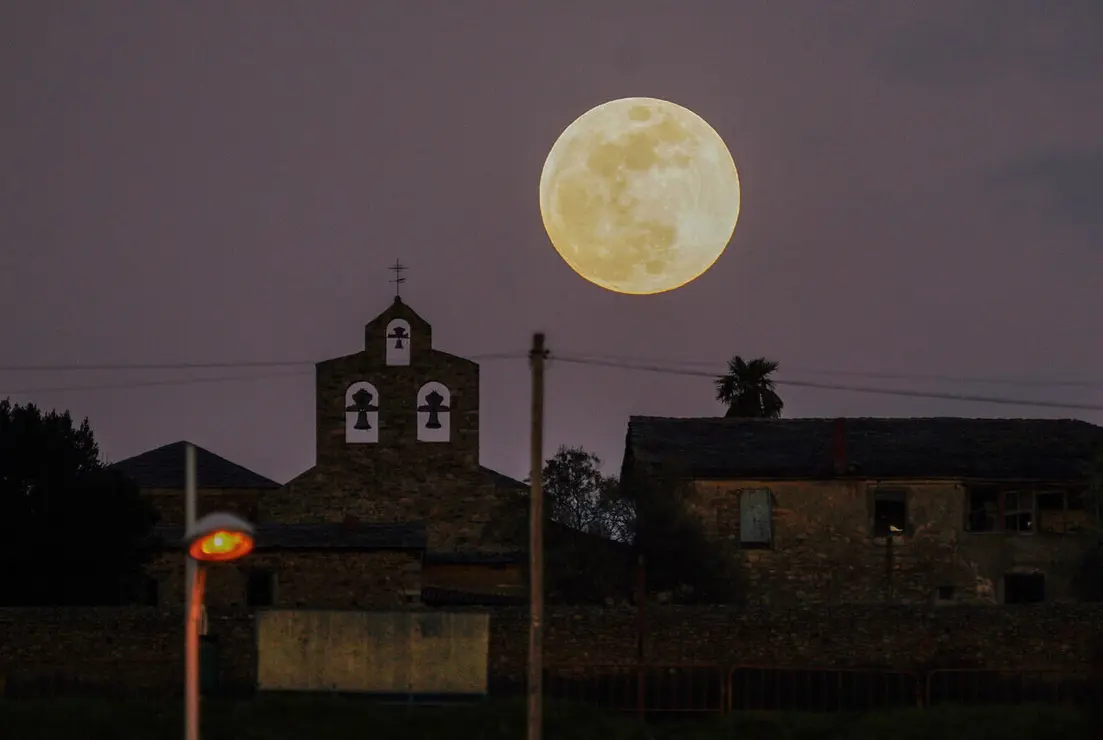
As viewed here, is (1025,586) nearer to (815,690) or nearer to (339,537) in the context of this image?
(339,537)

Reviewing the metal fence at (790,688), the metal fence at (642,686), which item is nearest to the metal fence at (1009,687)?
the metal fence at (790,688)

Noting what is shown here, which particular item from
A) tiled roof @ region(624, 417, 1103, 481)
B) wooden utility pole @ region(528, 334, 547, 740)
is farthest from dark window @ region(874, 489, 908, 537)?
wooden utility pole @ region(528, 334, 547, 740)

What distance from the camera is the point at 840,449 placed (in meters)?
51.3

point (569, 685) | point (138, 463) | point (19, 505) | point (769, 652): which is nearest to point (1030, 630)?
point (769, 652)

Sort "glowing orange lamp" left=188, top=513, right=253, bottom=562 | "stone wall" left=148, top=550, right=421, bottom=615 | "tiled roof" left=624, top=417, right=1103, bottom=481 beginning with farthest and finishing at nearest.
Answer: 1. "tiled roof" left=624, top=417, right=1103, bottom=481
2. "stone wall" left=148, top=550, right=421, bottom=615
3. "glowing orange lamp" left=188, top=513, right=253, bottom=562

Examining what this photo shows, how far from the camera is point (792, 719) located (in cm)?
3162

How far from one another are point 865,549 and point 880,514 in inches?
48.7

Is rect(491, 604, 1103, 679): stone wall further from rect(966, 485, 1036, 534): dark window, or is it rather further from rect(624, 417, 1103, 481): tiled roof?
rect(966, 485, 1036, 534): dark window

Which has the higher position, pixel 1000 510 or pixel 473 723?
pixel 1000 510

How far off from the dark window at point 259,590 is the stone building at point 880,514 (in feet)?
30.3

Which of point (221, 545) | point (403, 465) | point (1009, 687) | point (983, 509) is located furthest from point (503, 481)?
point (221, 545)

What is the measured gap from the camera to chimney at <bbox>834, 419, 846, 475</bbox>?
50.8 m

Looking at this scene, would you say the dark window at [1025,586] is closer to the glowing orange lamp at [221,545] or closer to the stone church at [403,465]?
the stone church at [403,465]

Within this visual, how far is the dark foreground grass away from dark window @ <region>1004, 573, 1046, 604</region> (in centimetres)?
1872
